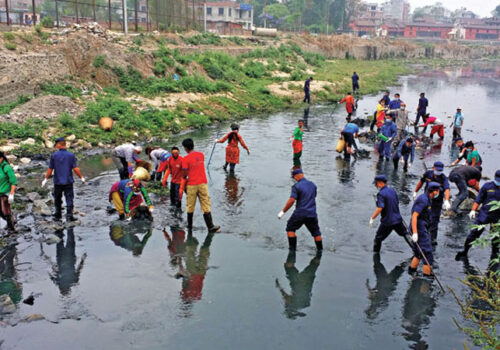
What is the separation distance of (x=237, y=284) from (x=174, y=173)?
13.4ft

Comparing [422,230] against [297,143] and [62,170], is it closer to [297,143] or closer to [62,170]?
[62,170]

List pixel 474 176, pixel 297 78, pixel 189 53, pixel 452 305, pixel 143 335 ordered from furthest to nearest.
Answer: pixel 297 78 < pixel 189 53 < pixel 474 176 < pixel 452 305 < pixel 143 335

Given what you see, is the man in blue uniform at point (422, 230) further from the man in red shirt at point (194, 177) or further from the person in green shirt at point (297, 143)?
the person in green shirt at point (297, 143)

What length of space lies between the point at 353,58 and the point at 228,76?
4299 centimetres

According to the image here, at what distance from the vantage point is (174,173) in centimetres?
1167

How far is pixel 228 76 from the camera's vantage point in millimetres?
33406

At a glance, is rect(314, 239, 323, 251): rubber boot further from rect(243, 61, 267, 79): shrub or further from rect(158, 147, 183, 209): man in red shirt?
rect(243, 61, 267, 79): shrub

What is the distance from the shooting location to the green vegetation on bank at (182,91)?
19312mm

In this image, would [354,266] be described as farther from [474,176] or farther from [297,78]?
[297,78]

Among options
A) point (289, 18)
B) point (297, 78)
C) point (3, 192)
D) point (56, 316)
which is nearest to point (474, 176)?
point (56, 316)

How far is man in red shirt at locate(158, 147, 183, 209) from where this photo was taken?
11.5 m

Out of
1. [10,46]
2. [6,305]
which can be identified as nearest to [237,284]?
[6,305]

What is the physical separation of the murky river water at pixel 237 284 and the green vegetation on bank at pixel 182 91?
6158 mm

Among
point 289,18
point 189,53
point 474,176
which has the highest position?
point 289,18
